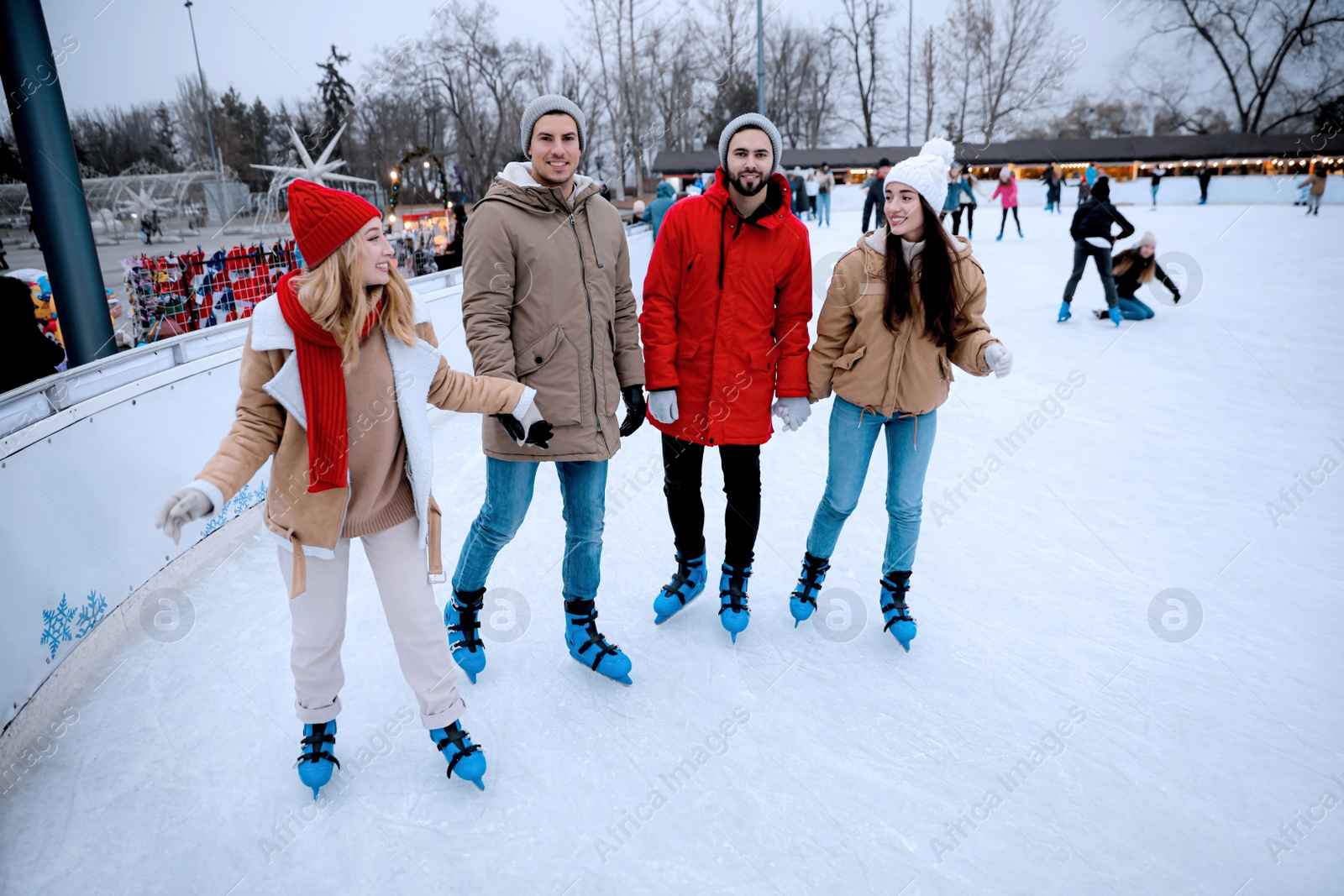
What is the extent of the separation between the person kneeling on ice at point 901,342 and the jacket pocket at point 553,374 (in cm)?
80

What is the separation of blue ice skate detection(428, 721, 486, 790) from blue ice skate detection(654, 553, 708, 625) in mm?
844

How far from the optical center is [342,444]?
1.61 metres

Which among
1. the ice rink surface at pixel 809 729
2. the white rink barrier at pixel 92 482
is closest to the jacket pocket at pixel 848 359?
the ice rink surface at pixel 809 729

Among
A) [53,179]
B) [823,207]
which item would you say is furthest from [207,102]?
[823,207]

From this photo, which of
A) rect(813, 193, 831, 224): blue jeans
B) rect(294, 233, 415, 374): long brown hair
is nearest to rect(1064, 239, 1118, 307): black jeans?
rect(294, 233, 415, 374): long brown hair

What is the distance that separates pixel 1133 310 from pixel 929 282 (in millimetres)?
5872

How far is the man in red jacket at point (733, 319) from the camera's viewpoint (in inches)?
86.5

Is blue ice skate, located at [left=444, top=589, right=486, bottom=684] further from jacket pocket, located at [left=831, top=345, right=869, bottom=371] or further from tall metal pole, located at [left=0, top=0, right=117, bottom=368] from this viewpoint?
tall metal pole, located at [left=0, top=0, right=117, bottom=368]

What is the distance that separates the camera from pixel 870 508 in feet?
11.4

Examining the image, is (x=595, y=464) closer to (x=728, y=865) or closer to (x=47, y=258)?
(x=728, y=865)

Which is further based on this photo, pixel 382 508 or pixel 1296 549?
pixel 1296 549

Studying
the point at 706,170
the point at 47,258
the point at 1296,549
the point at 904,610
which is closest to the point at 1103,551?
the point at 1296,549

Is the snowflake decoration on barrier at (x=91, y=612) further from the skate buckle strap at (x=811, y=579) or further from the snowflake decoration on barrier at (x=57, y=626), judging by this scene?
the skate buckle strap at (x=811, y=579)

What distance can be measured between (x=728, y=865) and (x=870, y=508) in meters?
2.09
